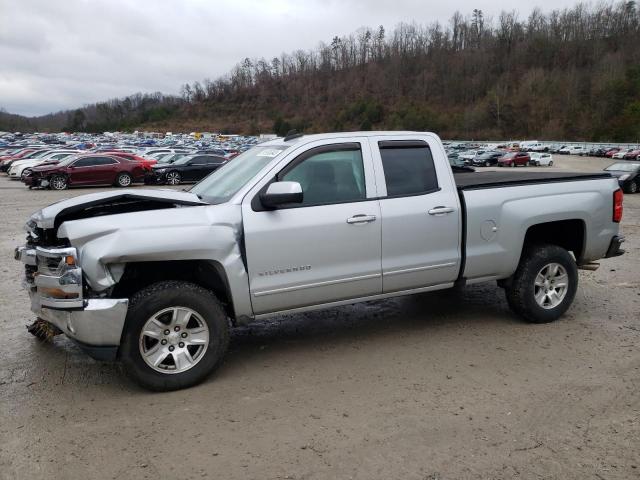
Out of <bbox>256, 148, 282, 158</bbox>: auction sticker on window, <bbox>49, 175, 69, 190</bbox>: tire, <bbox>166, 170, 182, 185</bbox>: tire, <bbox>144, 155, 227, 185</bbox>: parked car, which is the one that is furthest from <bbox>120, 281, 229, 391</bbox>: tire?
<bbox>166, 170, 182, 185</bbox>: tire

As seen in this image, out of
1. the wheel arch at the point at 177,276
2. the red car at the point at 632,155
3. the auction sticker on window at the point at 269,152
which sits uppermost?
the auction sticker on window at the point at 269,152

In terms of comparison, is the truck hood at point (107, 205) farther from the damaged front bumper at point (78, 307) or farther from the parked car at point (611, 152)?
the parked car at point (611, 152)

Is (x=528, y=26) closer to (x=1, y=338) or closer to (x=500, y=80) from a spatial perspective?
(x=500, y=80)

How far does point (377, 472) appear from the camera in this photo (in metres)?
3.32

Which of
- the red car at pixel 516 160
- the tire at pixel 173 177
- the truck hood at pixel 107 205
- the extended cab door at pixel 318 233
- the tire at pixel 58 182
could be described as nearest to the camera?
the truck hood at pixel 107 205

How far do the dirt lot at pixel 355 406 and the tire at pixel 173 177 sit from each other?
21086 millimetres

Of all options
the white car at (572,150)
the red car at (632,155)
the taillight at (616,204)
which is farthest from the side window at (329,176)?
the white car at (572,150)

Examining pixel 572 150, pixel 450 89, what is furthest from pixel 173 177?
pixel 450 89

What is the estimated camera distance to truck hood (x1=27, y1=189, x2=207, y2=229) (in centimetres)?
435

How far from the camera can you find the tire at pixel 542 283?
19.0ft

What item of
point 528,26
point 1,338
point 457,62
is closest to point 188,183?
point 1,338

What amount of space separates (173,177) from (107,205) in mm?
22817

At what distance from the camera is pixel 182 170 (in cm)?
2698

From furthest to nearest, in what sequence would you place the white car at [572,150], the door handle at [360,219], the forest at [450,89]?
the forest at [450,89] → the white car at [572,150] → the door handle at [360,219]
